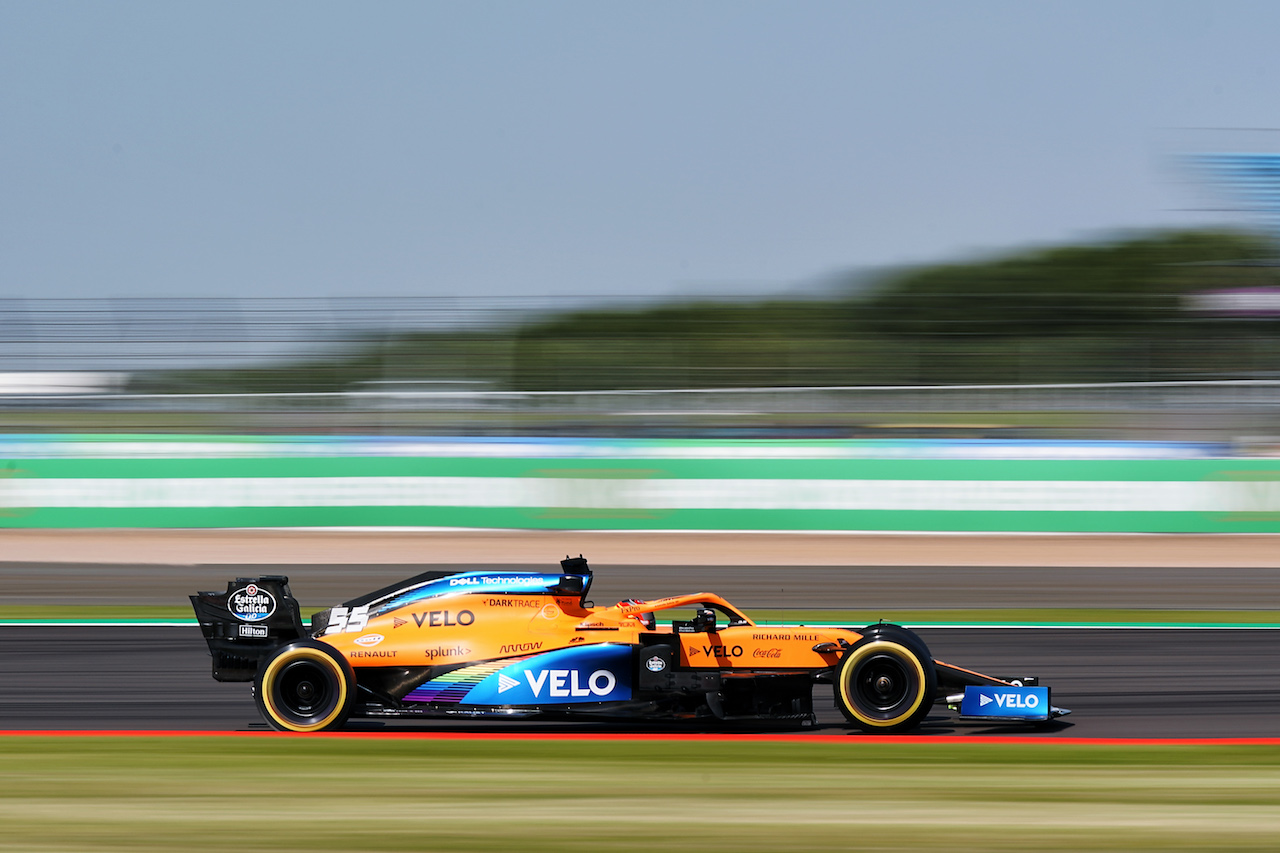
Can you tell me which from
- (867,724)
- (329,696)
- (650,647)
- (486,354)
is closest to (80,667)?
(329,696)

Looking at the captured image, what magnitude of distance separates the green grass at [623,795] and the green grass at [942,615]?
430 centimetres

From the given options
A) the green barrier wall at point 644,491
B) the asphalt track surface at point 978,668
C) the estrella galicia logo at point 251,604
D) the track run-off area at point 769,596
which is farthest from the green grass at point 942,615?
the estrella galicia logo at point 251,604

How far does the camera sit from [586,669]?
19.0 feet

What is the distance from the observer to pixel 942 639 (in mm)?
9078

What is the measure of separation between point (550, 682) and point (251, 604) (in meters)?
1.41

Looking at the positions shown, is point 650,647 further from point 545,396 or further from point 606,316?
point 606,316

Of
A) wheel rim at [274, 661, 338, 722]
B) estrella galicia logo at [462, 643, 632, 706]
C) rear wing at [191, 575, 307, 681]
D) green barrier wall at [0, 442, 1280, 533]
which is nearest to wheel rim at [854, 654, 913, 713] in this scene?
estrella galicia logo at [462, 643, 632, 706]

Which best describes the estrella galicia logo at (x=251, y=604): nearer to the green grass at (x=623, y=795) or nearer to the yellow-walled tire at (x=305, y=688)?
the yellow-walled tire at (x=305, y=688)

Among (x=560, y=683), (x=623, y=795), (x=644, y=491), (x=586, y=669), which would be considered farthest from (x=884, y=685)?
(x=644, y=491)

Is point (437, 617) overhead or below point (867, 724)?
overhead

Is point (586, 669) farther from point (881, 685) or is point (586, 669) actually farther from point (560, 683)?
point (881, 685)

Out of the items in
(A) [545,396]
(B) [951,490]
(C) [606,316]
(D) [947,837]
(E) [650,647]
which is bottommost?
(D) [947,837]

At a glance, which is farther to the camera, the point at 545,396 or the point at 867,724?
the point at 545,396

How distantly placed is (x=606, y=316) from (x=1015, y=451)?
5.90m
